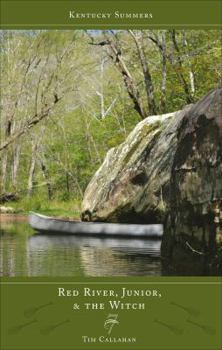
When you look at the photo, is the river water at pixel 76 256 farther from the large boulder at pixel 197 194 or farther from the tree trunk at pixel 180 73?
the tree trunk at pixel 180 73

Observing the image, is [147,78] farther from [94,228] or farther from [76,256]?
[76,256]

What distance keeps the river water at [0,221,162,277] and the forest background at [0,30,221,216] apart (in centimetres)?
149

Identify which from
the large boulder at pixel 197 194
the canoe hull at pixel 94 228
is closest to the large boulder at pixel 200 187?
the large boulder at pixel 197 194

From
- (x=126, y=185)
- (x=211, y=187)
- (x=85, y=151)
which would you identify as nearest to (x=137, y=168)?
(x=126, y=185)

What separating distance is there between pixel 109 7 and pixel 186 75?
1491 centimetres

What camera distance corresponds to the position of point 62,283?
15.9 ft

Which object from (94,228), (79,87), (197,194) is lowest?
(94,228)

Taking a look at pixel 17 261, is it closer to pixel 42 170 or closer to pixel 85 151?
pixel 85 151

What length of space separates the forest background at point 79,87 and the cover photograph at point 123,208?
7 cm

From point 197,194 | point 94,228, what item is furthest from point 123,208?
point 197,194

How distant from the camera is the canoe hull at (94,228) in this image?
1559 cm

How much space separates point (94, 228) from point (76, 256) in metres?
4.97

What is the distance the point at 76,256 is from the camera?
447 inches

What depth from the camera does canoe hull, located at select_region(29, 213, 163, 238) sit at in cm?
1559
